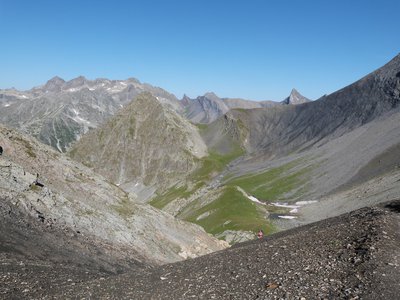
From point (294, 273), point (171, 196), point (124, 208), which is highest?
point (124, 208)

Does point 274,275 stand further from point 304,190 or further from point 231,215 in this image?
point 304,190

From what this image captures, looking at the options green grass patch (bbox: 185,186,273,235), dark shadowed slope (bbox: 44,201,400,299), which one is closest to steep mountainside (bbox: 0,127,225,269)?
dark shadowed slope (bbox: 44,201,400,299)

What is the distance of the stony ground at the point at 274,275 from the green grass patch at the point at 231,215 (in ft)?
206

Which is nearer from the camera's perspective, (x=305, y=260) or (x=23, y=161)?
(x=305, y=260)

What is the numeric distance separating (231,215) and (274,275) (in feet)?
299

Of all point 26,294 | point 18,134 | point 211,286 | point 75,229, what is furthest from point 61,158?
point 211,286

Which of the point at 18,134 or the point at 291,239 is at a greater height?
the point at 18,134

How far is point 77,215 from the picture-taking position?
174 feet

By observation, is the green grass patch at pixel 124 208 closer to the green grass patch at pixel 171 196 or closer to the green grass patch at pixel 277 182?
the green grass patch at pixel 277 182

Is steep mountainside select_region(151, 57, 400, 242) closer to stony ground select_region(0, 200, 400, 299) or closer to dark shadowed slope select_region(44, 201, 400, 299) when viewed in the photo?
stony ground select_region(0, 200, 400, 299)

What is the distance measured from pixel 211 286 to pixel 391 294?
9.60 metres

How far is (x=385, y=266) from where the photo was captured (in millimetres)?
23484

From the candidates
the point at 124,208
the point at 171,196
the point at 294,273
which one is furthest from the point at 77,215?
the point at 171,196

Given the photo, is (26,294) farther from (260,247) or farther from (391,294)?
(391,294)
